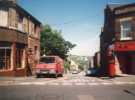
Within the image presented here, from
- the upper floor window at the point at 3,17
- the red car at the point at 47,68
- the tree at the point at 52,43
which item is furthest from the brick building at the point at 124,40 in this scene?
the tree at the point at 52,43

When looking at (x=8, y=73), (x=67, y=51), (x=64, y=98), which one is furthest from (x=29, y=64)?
(x=67, y=51)

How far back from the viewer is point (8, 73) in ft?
103

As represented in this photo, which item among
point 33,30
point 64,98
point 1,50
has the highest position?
point 33,30

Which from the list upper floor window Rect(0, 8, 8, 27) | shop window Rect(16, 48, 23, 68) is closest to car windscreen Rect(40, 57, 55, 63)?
shop window Rect(16, 48, 23, 68)

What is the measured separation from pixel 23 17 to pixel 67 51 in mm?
33681

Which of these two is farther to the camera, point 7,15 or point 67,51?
point 67,51

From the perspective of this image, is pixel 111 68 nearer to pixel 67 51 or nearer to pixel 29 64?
pixel 29 64

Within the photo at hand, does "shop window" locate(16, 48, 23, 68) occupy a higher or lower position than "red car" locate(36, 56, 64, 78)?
higher

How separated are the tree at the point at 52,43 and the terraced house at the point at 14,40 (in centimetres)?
2590

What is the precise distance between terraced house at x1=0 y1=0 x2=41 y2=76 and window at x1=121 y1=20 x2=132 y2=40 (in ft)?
35.9

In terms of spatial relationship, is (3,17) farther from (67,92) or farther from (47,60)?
(67,92)

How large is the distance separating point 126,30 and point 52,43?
103ft

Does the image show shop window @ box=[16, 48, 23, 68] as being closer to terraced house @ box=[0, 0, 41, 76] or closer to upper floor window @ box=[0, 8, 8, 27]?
terraced house @ box=[0, 0, 41, 76]

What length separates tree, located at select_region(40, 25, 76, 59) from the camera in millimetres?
64688
